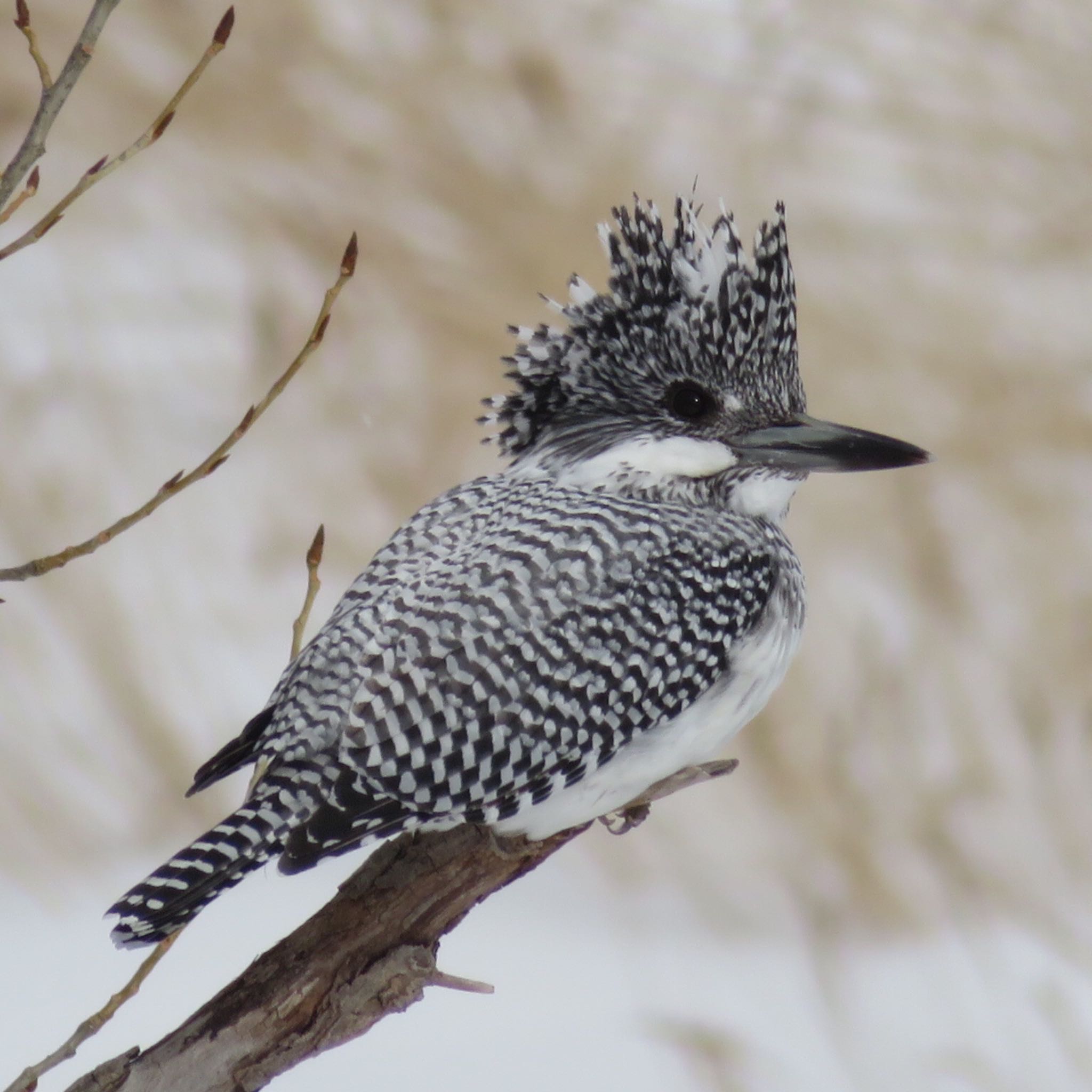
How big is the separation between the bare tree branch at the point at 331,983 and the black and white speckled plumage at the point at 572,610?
0.29ft

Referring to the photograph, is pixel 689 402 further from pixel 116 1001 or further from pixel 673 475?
pixel 116 1001

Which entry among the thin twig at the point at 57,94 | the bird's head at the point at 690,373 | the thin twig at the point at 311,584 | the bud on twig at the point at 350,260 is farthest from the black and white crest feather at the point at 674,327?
the thin twig at the point at 57,94

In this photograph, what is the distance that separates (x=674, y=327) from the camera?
1.50 metres

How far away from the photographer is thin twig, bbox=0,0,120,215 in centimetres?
87

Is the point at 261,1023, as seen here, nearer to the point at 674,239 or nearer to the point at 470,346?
the point at 674,239

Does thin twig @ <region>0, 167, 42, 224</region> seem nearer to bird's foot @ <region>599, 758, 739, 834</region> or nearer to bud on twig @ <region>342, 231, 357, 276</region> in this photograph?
bud on twig @ <region>342, 231, 357, 276</region>

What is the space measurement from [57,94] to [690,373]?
0.78 meters

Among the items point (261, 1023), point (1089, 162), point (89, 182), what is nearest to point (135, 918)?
point (261, 1023)

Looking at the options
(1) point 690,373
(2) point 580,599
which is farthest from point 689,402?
(2) point 580,599

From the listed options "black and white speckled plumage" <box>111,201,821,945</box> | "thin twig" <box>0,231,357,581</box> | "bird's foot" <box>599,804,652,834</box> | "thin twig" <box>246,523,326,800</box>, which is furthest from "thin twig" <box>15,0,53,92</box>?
"bird's foot" <box>599,804,652,834</box>

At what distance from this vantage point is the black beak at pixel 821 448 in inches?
59.1

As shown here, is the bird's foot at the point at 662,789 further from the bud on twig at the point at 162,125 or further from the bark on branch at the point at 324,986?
the bud on twig at the point at 162,125

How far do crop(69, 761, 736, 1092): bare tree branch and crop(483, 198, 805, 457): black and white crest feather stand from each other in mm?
467

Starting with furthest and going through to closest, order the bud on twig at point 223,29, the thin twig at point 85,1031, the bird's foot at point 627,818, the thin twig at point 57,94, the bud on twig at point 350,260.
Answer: the bird's foot at point 627,818 < the thin twig at point 85,1031 < the bud on twig at point 350,260 < the bud on twig at point 223,29 < the thin twig at point 57,94
